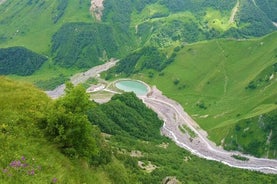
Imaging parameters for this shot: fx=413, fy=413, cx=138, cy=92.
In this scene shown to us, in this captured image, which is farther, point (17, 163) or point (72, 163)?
point (72, 163)

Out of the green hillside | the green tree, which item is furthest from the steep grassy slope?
the green tree

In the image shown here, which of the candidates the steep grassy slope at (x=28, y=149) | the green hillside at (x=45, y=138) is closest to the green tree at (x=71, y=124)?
the green hillside at (x=45, y=138)

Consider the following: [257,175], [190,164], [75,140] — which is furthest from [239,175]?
[75,140]

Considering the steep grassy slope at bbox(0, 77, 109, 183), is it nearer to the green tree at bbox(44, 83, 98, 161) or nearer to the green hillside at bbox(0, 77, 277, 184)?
the green hillside at bbox(0, 77, 277, 184)

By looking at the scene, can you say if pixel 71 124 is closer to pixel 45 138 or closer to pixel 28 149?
pixel 45 138

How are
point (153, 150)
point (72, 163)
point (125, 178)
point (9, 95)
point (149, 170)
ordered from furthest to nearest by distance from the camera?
point (153, 150), point (149, 170), point (125, 178), point (9, 95), point (72, 163)

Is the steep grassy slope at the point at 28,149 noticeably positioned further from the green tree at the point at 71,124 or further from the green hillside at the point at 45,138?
the green tree at the point at 71,124

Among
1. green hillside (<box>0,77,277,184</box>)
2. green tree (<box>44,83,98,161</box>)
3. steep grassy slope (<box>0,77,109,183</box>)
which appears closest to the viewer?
steep grassy slope (<box>0,77,109,183</box>)

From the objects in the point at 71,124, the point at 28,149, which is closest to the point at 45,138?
the point at 71,124

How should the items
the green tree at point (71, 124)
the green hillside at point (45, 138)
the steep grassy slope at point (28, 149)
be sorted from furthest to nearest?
the green tree at point (71, 124) → the green hillside at point (45, 138) → the steep grassy slope at point (28, 149)

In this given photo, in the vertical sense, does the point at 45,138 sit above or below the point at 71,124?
below

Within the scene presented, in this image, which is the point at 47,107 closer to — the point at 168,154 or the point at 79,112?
the point at 79,112
